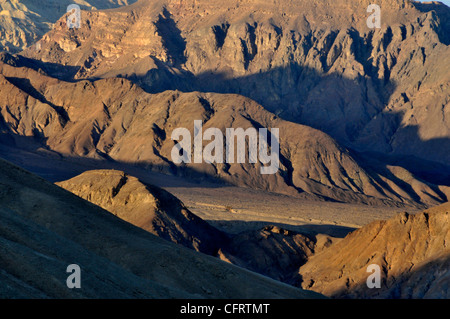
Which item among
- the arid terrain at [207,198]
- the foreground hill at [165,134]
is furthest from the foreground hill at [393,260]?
the foreground hill at [165,134]

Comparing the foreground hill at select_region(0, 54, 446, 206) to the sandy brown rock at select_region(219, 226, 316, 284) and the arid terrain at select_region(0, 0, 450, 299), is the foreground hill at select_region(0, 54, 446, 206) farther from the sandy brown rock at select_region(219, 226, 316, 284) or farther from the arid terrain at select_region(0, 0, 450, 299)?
the sandy brown rock at select_region(219, 226, 316, 284)

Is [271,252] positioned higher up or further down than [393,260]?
further down

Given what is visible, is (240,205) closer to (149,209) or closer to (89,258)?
(149,209)

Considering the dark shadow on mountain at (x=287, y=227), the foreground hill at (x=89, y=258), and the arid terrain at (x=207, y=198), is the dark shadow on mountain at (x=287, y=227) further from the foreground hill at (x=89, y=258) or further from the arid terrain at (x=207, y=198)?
the foreground hill at (x=89, y=258)

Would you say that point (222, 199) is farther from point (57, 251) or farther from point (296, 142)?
point (57, 251)

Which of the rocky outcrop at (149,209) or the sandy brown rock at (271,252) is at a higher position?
the rocky outcrop at (149,209)

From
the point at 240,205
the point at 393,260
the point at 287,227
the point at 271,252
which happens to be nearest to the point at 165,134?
the point at 240,205

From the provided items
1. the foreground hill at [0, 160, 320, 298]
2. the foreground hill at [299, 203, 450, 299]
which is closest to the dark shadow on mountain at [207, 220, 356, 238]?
the foreground hill at [299, 203, 450, 299]

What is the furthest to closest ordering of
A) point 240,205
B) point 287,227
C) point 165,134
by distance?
1. point 165,134
2. point 240,205
3. point 287,227
